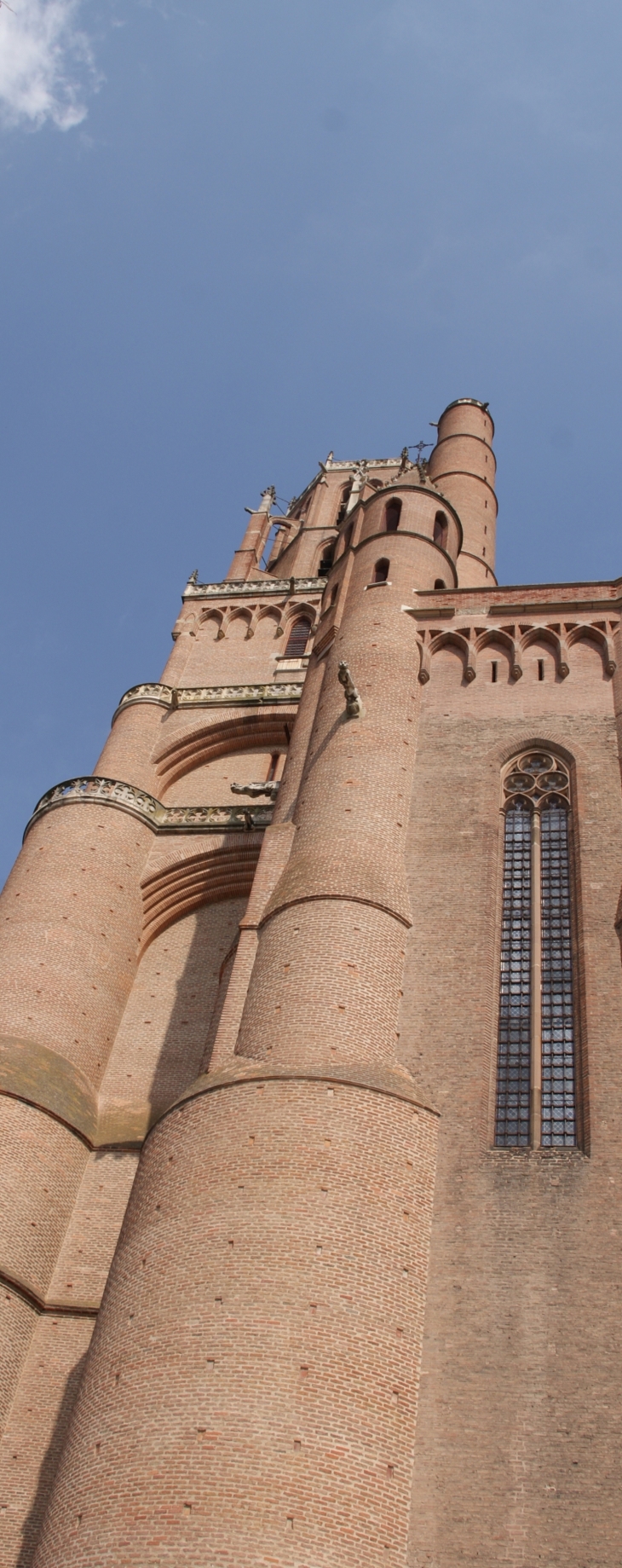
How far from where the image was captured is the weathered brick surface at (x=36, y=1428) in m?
14.0

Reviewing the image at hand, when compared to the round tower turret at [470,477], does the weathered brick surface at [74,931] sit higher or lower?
lower

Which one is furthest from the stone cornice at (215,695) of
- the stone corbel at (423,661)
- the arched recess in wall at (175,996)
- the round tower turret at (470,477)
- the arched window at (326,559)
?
the arched window at (326,559)

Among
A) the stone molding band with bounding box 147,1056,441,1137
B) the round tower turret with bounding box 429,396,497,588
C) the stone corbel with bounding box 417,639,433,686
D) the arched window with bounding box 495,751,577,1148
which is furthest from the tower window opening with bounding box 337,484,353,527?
the stone molding band with bounding box 147,1056,441,1137

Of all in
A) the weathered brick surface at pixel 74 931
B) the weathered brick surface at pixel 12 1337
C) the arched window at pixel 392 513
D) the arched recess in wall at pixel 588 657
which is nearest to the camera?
the weathered brick surface at pixel 12 1337

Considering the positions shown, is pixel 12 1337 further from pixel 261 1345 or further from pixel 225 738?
pixel 225 738

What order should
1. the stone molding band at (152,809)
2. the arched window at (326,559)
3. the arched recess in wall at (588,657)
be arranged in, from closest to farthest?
the arched recess in wall at (588,657), the stone molding band at (152,809), the arched window at (326,559)

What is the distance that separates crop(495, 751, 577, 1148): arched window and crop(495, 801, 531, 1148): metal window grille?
0.03 ft

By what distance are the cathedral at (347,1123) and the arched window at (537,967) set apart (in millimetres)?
39

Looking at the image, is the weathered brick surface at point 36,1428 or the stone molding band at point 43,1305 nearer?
the weathered brick surface at point 36,1428

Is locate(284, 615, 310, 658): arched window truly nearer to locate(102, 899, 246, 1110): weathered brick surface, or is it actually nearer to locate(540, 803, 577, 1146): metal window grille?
locate(102, 899, 246, 1110): weathered brick surface

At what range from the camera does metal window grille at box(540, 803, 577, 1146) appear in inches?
526

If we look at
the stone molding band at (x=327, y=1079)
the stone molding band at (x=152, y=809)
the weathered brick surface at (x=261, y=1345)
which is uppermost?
the stone molding band at (x=152, y=809)

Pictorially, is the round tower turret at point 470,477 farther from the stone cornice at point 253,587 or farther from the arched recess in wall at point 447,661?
the arched recess in wall at point 447,661

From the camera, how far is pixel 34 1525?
1397cm
